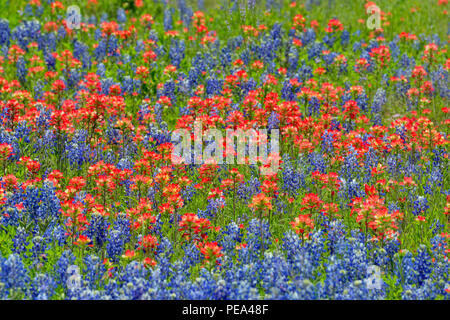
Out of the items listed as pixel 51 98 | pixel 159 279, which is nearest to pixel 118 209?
pixel 159 279

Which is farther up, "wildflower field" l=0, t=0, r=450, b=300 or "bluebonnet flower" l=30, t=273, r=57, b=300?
"wildflower field" l=0, t=0, r=450, b=300

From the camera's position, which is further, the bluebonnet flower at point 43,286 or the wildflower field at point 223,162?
the wildflower field at point 223,162

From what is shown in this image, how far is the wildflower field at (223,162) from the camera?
4.52 m

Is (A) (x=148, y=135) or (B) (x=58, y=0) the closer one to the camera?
(A) (x=148, y=135)

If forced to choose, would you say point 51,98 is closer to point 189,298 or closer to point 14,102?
point 14,102

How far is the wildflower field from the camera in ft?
14.8

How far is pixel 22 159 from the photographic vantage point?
595 centimetres

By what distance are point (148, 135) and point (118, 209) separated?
1.32m

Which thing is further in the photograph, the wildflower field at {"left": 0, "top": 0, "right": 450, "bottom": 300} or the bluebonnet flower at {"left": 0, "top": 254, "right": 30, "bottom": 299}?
the wildflower field at {"left": 0, "top": 0, "right": 450, "bottom": 300}

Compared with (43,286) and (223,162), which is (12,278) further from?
(223,162)
